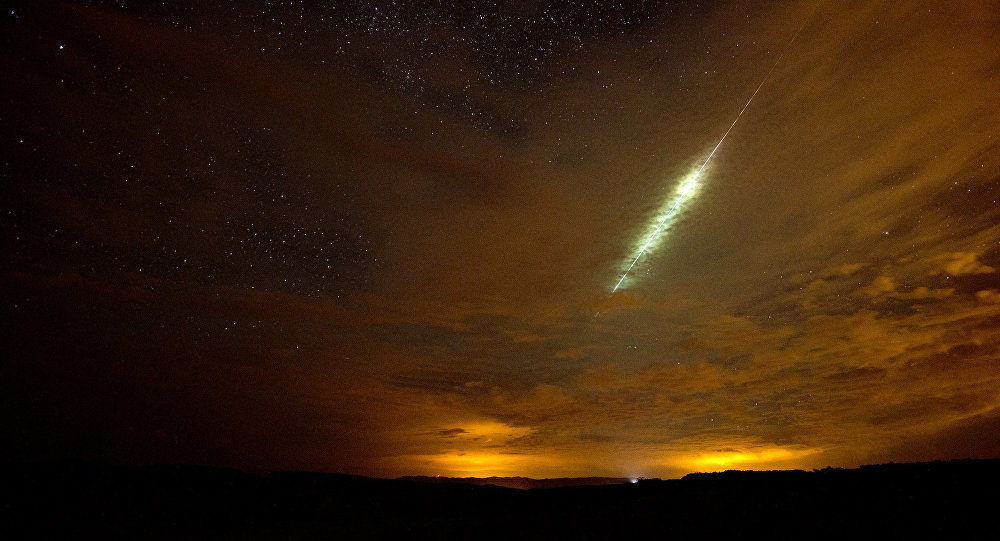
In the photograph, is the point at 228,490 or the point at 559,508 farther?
the point at 228,490

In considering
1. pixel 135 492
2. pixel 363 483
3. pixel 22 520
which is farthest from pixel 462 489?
pixel 22 520

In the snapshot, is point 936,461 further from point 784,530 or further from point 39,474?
point 39,474

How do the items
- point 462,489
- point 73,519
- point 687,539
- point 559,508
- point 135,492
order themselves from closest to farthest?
A: 1. point 687,539
2. point 73,519
3. point 559,508
4. point 135,492
5. point 462,489

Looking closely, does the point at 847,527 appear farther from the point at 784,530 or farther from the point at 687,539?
the point at 687,539

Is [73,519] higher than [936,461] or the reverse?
the reverse

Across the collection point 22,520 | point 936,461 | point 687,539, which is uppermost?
point 936,461

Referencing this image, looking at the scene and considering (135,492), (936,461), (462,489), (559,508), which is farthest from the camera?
(462,489)
